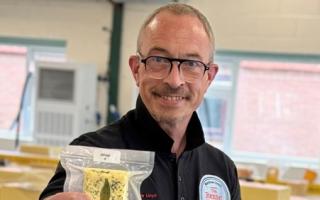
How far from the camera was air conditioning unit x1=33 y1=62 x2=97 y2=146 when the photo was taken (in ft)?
12.7

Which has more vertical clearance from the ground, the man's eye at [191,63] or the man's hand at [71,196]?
the man's eye at [191,63]

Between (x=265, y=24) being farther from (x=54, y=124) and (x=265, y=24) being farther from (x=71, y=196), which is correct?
(x=71, y=196)

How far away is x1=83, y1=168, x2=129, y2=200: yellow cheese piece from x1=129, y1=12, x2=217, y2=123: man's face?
22 centimetres

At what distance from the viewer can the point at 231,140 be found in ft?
14.1

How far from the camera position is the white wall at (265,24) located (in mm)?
3941

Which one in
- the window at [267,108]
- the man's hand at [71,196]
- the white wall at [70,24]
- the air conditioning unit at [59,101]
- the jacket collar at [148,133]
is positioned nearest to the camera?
the man's hand at [71,196]

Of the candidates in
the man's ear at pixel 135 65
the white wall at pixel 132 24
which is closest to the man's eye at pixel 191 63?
the man's ear at pixel 135 65

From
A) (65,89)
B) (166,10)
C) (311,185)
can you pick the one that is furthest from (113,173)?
(65,89)

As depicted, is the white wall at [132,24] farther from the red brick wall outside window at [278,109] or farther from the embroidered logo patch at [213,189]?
the embroidered logo patch at [213,189]

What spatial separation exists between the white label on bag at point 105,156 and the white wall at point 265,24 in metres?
3.20

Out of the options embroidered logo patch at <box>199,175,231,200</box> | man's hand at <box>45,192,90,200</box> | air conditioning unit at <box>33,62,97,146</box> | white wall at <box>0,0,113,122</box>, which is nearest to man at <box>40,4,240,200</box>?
embroidered logo patch at <box>199,175,231,200</box>

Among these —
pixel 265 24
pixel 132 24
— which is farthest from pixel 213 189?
pixel 132 24

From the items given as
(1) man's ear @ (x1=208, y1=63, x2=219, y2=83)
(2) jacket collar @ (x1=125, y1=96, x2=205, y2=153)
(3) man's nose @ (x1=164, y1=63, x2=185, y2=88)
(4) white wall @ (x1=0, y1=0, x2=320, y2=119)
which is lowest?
(2) jacket collar @ (x1=125, y1=96, x2=205, y2=153)

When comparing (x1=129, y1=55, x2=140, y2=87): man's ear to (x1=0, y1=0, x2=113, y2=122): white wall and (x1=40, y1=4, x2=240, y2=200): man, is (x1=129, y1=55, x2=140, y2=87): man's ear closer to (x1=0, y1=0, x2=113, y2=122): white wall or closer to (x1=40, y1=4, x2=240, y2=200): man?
(x1=40, y1=4, x2=240, y2=200): man
